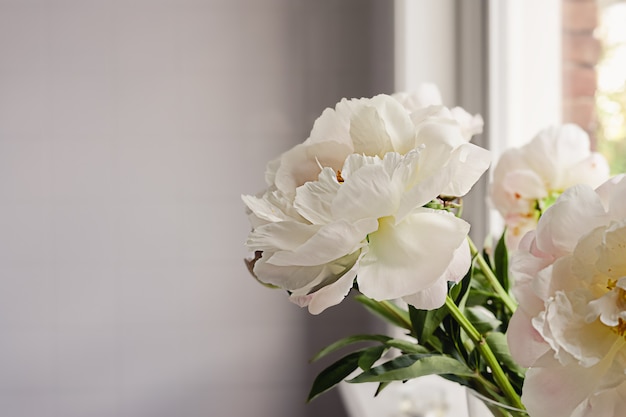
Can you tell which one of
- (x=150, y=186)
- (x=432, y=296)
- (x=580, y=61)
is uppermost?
(x=580, y=61)

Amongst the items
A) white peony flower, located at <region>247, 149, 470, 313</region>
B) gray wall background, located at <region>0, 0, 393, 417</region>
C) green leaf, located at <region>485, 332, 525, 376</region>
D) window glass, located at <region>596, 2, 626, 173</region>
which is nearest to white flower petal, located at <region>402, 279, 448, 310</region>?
white peony flower, located at <region>247, 149, 470, 313</region>

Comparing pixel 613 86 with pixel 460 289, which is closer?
pixel 460 289

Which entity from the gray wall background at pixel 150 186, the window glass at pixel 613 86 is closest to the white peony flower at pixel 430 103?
the window glass at pixel 613 86

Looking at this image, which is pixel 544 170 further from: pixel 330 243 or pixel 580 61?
pixel 580 61

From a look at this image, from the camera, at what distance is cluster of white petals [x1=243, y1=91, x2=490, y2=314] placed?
0.30 meters

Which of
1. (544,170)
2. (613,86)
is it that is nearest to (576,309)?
(544,170)

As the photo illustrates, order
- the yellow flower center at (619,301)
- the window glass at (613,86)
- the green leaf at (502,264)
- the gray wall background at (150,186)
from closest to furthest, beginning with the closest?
1. the yellow flower center at (619,301)
2. the green leaf at (502,264)
3. the window glass at (613,86)
4. the gray wall background at (150,186)

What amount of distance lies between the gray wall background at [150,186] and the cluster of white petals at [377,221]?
125cm

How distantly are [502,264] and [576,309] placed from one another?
21 cm

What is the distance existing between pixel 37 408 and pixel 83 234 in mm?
426

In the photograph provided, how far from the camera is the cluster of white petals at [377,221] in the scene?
298 mm

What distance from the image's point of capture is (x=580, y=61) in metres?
0.98

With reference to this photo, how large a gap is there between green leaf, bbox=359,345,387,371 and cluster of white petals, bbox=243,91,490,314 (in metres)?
0.09

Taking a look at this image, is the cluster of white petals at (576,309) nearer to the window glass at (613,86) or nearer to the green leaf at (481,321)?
the green leaf at (481,321)
